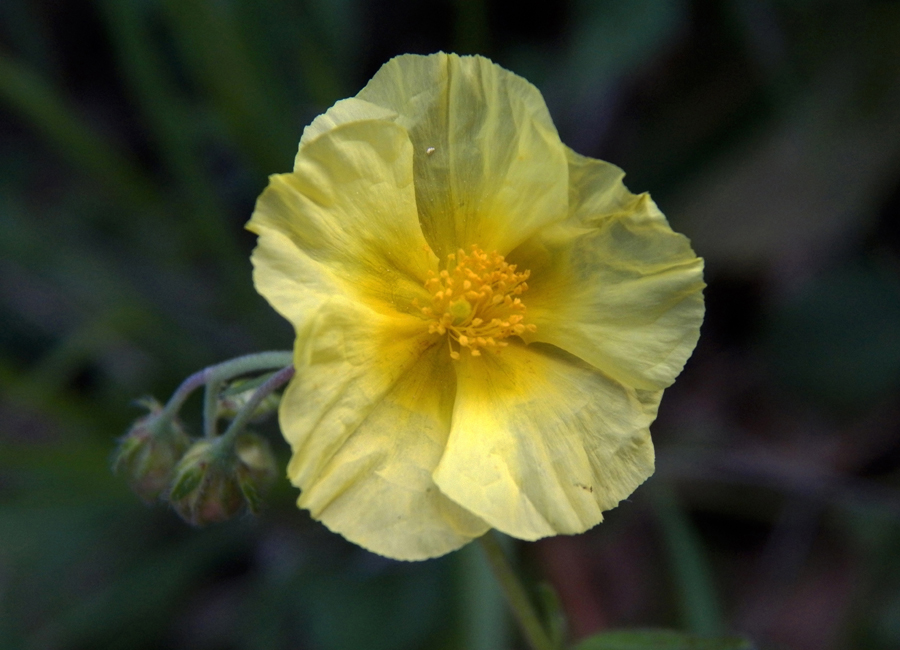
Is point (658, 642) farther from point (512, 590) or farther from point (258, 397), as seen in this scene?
point (258, 397)

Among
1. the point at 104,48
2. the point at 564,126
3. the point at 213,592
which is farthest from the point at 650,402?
the point at 104,48

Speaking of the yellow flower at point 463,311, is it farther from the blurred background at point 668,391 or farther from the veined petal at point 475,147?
the blurred background at point 668,391

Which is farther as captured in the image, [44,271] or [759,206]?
[759,206]

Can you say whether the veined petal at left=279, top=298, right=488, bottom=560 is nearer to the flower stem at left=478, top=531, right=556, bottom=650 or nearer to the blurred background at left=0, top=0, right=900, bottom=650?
the flower stem at left=478, top=531, right=556, bottom=650

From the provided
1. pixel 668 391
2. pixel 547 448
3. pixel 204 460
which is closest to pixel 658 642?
pixel 547 448

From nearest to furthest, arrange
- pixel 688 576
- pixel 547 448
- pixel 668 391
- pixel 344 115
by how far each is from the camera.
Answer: pixel 344 115
pixel 547 448
pixel 688 576
pixel 668 391

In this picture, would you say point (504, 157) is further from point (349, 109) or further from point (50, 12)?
point (50, 12)

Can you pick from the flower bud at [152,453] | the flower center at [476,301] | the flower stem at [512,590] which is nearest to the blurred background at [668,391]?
the flower stem at [512,590]
